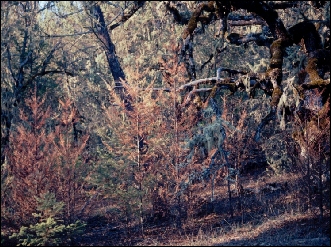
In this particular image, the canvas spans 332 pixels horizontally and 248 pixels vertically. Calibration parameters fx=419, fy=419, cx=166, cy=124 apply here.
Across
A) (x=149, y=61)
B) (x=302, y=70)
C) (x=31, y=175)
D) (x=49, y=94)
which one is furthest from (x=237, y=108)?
(x=31, y=175)

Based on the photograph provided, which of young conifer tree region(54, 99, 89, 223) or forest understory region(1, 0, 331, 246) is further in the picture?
young conifer tree region(54, 99, 89, 223)

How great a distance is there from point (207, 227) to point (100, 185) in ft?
10.8

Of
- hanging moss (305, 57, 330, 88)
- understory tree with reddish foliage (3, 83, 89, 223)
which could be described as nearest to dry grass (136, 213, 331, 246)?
understory tree with reddish foliage (3, 83, 89, 223)

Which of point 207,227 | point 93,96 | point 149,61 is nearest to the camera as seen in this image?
point 207,227

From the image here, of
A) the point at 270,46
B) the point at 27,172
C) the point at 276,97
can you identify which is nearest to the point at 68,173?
the point at 27,172

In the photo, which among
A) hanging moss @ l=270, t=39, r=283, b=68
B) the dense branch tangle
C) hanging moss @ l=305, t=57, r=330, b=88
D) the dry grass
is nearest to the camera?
hanging moss @ l=305, t=57, r=330, b=88

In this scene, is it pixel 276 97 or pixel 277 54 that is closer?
pixel 276 97

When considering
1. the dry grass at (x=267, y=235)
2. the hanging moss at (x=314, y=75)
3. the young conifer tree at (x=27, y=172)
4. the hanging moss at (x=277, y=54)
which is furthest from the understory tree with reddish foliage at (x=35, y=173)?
the hanging moss at (x=314, y=75)

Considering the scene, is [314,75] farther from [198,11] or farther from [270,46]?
[198,11]

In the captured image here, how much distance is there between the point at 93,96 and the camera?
20.9m

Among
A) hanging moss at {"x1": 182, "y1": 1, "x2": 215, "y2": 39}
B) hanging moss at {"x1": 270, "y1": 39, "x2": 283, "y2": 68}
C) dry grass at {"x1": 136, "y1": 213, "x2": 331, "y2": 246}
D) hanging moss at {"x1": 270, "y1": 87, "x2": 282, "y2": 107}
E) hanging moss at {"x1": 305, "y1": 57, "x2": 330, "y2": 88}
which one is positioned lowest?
dry grass at {"x1": 136, "y1": 213, "x2": 331, "y2": 246}

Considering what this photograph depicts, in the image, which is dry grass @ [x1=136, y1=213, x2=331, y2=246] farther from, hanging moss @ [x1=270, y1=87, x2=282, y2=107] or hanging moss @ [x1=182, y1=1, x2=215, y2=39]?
hanging moss @ [x1=182, y1=1, x2=215, y2=39]

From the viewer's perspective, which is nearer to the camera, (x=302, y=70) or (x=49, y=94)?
(x=302, y=70)

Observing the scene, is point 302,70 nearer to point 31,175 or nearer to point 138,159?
point 138,159
